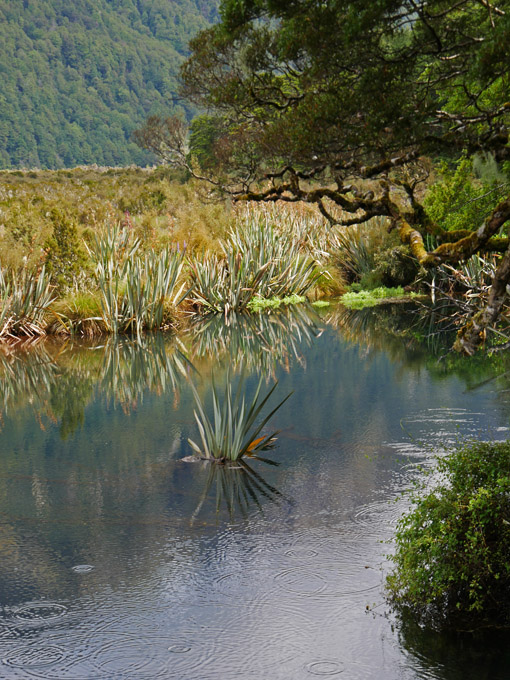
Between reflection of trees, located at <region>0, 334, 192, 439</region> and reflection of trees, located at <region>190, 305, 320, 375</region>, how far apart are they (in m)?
0.63

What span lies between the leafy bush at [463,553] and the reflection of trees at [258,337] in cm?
686

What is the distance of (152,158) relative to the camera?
138750mm

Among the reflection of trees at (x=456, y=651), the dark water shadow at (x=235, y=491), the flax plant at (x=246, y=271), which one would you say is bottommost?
the reflection of trees at (x=456, y=651)

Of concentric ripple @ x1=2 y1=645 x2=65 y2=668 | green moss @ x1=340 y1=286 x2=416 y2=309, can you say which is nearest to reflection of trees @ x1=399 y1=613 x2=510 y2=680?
concentric ripple @ x1=2 y1=645 x2=65 y2=668

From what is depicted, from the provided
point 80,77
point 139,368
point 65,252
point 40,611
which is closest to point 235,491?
point 40,611

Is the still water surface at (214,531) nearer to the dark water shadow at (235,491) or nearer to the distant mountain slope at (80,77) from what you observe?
the dark water shadow at (235,491)

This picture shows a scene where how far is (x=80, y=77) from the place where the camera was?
165m

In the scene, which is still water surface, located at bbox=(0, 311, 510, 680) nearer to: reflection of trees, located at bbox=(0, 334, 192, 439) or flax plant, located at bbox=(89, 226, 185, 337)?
reflection of trees, located at bbox=(0, 334, 192, 439)

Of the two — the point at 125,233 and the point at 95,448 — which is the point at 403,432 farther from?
A: the point at 125,233

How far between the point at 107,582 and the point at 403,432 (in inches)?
152

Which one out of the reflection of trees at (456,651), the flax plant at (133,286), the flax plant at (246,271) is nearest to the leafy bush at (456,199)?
the flax plant at (246,271)

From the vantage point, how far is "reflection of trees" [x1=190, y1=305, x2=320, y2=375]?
12219 millimetres

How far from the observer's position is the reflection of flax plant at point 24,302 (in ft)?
47.5

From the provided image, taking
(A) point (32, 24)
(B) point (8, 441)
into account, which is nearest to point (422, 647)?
(B) point (8, 441)
